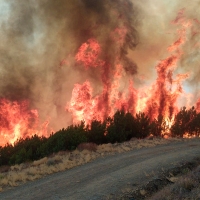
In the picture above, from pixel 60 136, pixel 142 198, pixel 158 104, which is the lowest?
pixel 142 198

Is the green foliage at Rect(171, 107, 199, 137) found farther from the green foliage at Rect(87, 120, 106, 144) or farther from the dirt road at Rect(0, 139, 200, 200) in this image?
the dirt road at Rect(0, 139, 200, 200)

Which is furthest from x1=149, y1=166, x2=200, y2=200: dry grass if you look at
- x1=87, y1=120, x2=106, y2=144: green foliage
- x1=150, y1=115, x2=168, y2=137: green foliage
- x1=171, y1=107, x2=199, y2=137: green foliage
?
x1=171, y1=107, x2=199, y2=137: green foliage

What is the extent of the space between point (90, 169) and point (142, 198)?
22.8 feet

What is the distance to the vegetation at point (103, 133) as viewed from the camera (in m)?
30.9

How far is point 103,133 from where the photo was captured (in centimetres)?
3400

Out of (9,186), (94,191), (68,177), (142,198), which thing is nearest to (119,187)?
(94,191)

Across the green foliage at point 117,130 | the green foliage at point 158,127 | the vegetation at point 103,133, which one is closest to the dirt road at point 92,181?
the vegetation at point 103,133

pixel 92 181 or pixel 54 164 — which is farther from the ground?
pixel 54 164

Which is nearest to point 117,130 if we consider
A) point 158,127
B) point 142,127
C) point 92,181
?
point 142,127

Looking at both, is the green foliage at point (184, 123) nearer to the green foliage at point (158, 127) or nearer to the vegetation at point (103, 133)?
the vegetation at point (103, 133)

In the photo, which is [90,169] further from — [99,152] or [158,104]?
[158,104]

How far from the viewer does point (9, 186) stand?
15.0 meters

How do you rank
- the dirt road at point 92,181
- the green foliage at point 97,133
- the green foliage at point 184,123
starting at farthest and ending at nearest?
the green foliage at point 184,123, the green foliage at point 97,133, the dirt road at point 92,181

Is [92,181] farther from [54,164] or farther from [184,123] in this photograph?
[184,123]
